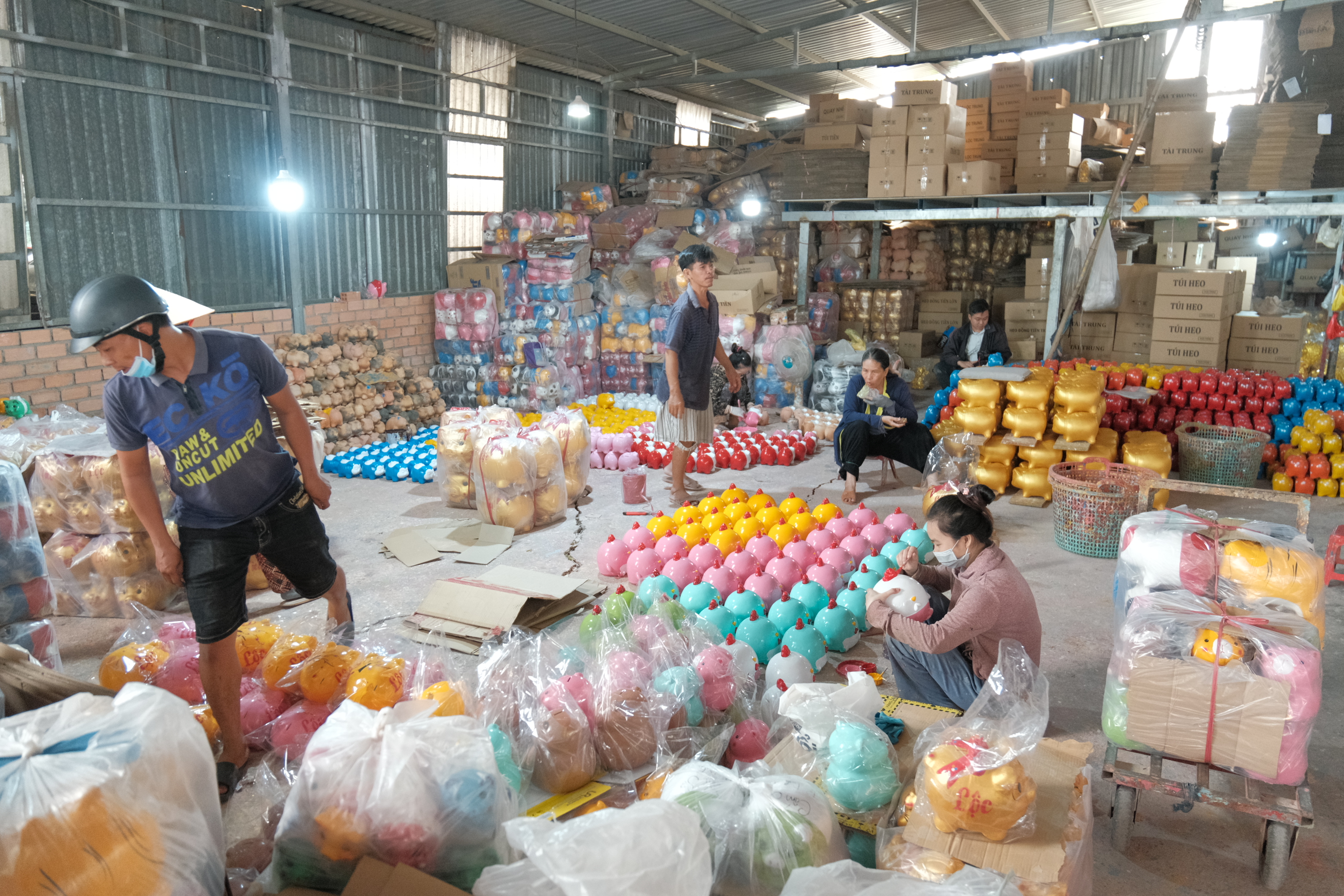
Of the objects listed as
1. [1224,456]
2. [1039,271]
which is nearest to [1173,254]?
[1039,271]

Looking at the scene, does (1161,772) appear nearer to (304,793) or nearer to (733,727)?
(733,727)

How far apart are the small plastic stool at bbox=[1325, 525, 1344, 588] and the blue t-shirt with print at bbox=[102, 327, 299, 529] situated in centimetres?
566

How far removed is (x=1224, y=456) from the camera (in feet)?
22.5

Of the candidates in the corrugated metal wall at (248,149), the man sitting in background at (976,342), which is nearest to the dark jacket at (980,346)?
the man sitting in background at (976,342)

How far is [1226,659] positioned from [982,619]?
29.6 inches

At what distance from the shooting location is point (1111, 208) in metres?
8.70

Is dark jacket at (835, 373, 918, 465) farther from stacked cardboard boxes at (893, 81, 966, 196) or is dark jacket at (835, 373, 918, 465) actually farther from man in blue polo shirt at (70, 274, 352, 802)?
man in blue polo shirt at (70, 274, 352, 802)

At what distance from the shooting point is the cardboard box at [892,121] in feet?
33.2

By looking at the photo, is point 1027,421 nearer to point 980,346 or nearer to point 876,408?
point 876,408

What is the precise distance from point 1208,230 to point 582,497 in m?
10.8

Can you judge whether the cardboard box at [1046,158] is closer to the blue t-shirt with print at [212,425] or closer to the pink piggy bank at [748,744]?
the pink piggy bank at [748,744]

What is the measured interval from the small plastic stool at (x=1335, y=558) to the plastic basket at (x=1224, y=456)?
1.67 meters

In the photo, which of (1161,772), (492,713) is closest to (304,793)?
(492,713)

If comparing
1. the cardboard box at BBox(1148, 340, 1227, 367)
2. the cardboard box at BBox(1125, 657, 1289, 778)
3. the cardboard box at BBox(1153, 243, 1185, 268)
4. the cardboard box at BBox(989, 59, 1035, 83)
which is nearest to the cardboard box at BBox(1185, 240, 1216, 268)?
the cardboard box at BBox(1153, 243, 1185, 268)
